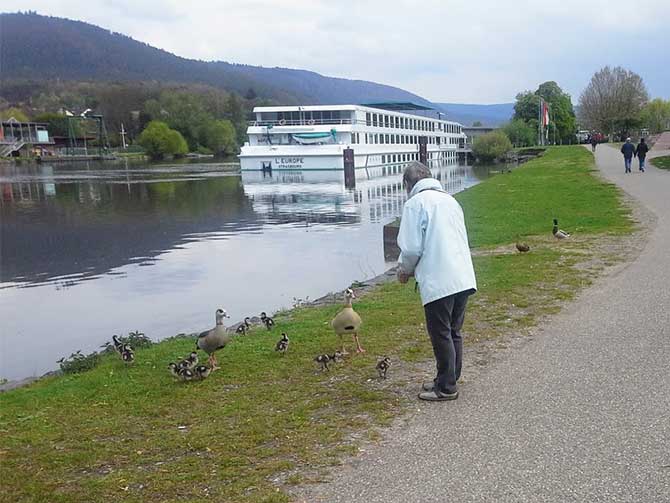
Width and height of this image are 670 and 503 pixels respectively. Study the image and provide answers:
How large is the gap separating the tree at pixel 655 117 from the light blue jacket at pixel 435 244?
103233 millimetres

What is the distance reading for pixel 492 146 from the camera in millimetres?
92062

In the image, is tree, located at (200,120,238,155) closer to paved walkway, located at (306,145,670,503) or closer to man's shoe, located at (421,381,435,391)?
paved walkway, located at (306,145,670,503)

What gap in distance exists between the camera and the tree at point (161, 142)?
126 metres

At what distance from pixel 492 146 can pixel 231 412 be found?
300 feet

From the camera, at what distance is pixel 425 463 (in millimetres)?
4469

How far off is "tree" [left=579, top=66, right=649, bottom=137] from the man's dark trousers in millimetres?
100063

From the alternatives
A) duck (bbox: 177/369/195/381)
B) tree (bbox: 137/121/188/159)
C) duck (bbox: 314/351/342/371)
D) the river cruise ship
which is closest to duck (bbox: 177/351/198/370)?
duck (bbox: 177/369/195/381)

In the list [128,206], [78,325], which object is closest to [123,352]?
[78,325]

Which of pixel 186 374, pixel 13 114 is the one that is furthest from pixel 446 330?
pixel 13 114

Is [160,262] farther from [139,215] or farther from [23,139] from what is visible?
[23,139]

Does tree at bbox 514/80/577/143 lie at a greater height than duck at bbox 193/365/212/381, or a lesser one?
greater

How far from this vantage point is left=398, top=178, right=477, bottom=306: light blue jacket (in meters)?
5.27

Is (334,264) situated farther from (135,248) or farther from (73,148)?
(73,148)

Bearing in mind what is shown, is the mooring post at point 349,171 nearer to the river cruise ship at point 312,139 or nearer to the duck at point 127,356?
the river cruise ship at point 312,139
